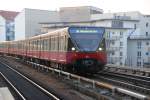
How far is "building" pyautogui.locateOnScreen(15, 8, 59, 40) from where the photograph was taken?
125 meters

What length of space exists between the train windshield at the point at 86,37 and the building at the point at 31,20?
96.7m

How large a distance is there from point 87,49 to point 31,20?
336 ft

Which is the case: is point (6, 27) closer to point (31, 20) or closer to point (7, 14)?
point (7, 14)

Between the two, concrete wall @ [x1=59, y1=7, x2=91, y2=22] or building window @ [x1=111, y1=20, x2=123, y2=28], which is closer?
building window @ [x1=111, y1=20, x2=123, y2=28]

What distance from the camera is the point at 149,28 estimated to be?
12331cm

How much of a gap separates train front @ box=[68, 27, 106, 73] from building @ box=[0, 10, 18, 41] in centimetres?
12278

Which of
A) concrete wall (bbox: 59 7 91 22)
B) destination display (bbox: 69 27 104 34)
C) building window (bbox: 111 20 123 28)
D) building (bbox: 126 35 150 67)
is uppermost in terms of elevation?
concrete wall (bbox: 59 7 91 22)

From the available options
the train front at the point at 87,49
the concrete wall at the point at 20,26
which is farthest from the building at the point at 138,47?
the train front at the point at 87,49

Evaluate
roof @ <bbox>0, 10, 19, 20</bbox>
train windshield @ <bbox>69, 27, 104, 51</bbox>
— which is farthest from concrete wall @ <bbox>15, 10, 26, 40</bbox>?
train windshield @ <bbox>69, 27, 104, 51</bbox>

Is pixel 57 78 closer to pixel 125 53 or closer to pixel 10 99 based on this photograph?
pixel 10 99

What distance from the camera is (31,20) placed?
126375mm

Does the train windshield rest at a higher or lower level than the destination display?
lower

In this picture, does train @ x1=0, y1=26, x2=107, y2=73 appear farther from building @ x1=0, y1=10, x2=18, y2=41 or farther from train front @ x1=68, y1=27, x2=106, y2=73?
building @ x1=0, y1=10, x2=18, y2=41

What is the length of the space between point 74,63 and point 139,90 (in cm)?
729
